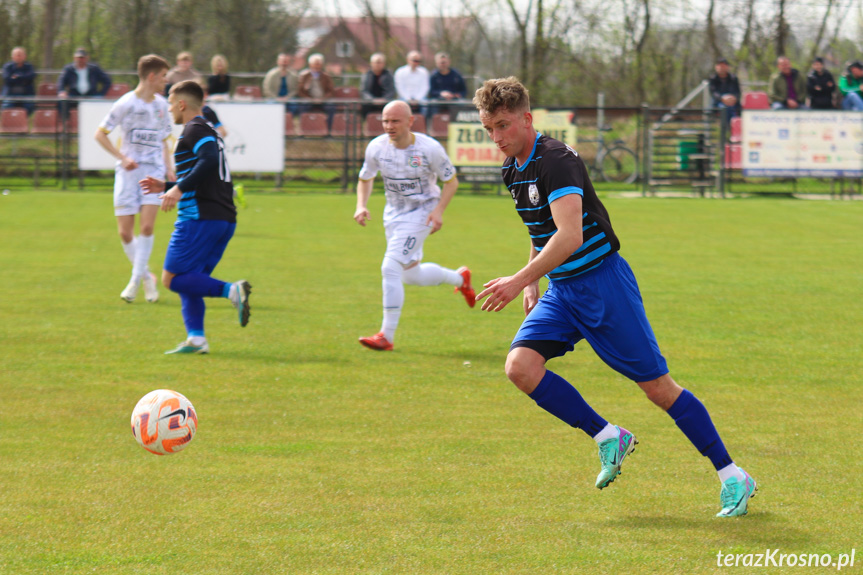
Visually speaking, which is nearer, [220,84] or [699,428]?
[699,428]

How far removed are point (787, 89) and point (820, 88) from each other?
73cm

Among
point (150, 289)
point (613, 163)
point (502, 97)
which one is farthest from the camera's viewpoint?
point (613, 163)

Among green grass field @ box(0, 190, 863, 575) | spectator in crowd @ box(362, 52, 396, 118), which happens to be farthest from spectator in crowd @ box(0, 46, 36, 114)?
green grass field @ box(0, 190, 863, 575)

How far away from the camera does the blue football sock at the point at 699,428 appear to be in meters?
4.35

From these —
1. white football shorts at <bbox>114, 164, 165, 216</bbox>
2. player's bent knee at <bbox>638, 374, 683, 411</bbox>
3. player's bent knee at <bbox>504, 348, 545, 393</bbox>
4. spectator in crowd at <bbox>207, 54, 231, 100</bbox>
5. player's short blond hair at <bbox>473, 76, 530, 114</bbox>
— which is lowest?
player's bent knee at <bbox>638, 374, 683, 411</bbox>

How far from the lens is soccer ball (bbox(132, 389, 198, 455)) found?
494 cm

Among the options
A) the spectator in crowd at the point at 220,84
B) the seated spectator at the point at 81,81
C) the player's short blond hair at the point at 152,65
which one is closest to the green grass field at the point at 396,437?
the player's short blond hair at the point at 152,65

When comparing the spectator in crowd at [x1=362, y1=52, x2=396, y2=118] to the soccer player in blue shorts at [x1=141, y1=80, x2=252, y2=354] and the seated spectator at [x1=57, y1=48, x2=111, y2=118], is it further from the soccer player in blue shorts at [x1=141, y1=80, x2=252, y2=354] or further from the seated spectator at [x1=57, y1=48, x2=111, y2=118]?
the soccer player in blue shorts at [x1=141, y1=80, x2=252, y2=354]

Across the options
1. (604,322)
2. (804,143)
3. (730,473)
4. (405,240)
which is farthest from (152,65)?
(804,143)

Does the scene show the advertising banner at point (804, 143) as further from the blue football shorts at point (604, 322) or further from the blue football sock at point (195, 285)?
the blue football shorts at point (604, 322)

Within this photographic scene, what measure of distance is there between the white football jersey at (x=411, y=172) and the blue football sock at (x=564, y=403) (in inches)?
151

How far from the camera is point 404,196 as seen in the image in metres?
8.25

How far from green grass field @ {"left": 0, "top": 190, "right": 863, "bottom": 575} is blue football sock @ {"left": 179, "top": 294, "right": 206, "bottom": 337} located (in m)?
0.25

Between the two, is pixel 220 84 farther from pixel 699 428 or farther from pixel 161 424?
pixel 699 428
